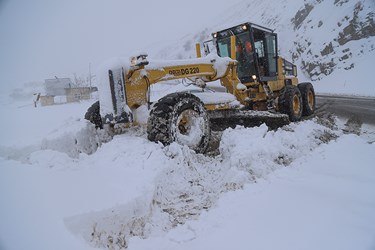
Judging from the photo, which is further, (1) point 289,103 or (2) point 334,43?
(2) point 334,43

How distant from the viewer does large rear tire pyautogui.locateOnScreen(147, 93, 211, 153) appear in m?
5.12

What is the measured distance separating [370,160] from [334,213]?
2.31m

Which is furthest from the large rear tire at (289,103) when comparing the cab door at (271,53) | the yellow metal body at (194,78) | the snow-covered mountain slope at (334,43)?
the snow-covered mountain slope at (334,43)

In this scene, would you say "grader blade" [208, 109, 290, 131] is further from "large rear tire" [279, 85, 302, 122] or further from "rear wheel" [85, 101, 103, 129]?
"rear wheel" [85, 101, 103, 129]

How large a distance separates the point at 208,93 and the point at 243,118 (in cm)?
126

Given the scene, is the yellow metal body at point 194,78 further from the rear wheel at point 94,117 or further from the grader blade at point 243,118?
the rear wheel at point 94,117

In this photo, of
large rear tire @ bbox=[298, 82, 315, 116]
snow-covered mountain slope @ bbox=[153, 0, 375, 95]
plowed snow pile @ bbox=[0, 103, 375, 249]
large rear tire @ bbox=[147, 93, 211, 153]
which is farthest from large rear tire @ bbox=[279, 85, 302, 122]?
snow-covered mountain slope @ bbox=[153, 0, 375, 95]

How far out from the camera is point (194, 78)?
7.25m

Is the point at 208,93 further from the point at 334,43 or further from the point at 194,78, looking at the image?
the point at 334,43

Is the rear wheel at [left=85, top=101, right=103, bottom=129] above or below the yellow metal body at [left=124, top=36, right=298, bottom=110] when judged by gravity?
below

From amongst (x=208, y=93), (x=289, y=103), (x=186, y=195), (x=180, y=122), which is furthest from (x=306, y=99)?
(x=186, y=195)

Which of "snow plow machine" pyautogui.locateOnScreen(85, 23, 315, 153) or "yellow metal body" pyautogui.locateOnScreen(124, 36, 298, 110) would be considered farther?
"yellow metal body" pyautogui.locateOnScreen(124, 36, 298, 110)

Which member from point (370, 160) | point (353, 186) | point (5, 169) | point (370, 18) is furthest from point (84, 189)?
point (370, 18)

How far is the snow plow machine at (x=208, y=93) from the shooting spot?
5.33 meters
